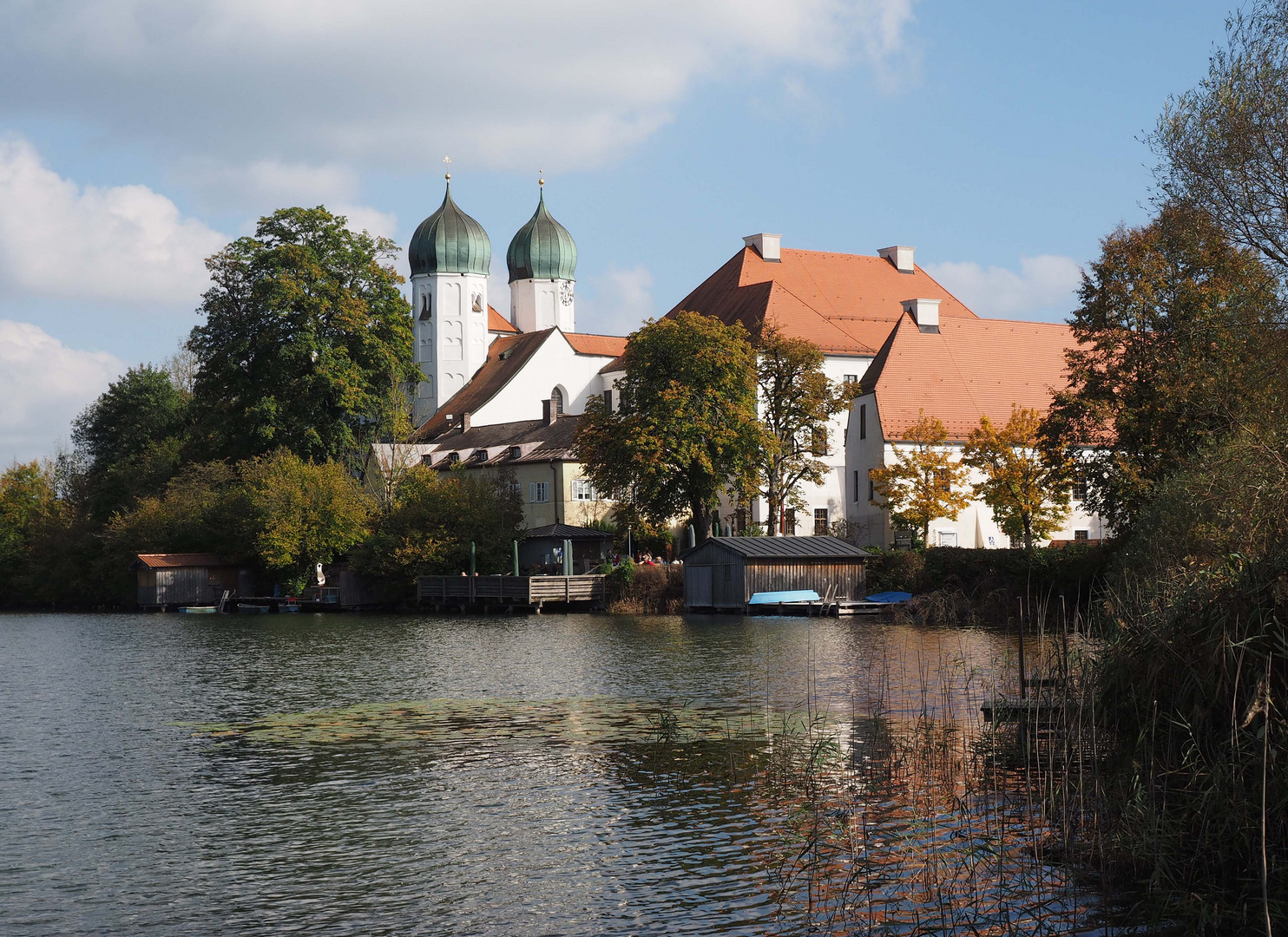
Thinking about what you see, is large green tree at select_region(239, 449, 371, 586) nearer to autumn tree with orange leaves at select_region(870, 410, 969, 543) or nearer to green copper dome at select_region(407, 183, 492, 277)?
autumn tree with orange leaves at select_region(870, 410, 969, 543)

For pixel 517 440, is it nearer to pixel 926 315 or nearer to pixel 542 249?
pixel 926 315

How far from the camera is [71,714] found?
A: 25.8 m

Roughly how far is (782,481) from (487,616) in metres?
14.3

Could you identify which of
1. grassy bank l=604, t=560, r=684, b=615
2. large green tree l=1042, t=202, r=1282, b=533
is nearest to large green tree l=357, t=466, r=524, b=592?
grassy bank l=604, t=560, r=684, b=615

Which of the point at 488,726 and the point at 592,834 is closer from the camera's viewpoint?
the point at 592,834

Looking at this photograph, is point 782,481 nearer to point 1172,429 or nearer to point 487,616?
point 487,616

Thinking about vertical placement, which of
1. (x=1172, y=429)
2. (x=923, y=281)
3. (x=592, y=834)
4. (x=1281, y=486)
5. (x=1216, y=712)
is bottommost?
(x=592, y=834)

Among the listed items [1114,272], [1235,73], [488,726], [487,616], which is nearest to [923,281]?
[487,616]

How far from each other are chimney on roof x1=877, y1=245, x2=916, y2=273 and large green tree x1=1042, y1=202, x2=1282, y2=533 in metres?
42.4

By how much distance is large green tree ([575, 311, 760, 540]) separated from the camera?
54.3 metres

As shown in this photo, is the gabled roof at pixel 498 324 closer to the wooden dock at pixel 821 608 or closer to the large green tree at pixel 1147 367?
the wooden dock at pixel 821 608

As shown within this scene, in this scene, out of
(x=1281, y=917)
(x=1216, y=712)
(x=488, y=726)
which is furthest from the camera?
(x=488, y=726)

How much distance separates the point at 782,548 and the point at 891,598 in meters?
4.75

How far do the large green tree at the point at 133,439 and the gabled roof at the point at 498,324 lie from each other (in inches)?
1043
